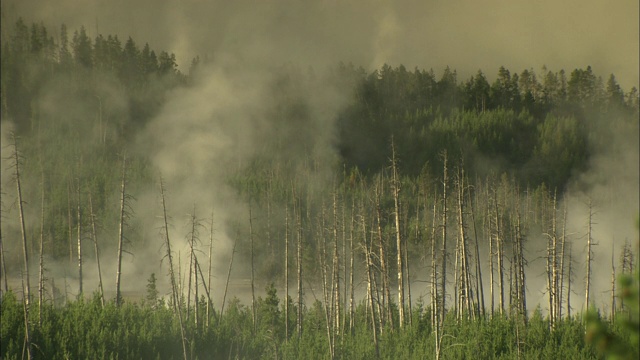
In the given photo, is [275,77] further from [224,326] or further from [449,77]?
[224,326]

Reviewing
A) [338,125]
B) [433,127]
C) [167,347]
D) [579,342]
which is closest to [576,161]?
[433,127]

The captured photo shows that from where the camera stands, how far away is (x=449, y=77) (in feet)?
569

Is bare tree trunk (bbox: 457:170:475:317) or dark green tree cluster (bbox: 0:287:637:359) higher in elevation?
bare tree trunk (bbox: 457:170:475:317)

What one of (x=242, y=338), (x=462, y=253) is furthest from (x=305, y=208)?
(x=462, y=253)

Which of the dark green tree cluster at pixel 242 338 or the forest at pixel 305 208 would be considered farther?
the forest at pixel 305 208

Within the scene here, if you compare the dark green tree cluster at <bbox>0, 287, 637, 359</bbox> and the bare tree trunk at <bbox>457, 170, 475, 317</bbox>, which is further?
the bare tree trunk at <bbox>457, 170, 475, 317</bbox>

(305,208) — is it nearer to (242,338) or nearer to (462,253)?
(242,338)

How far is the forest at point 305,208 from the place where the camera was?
44.4 m

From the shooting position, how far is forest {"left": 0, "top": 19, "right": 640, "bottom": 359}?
44406mm

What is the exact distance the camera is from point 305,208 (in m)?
102

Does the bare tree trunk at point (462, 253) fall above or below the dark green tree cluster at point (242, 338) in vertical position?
above

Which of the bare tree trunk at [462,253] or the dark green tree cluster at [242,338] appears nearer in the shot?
the dark green tree cluster at [242,338]

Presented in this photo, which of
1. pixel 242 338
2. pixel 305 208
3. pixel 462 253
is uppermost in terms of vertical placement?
pixel 305 208

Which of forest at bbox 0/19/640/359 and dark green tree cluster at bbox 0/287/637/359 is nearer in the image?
dark green tree cluster at bbox 0/287/637/359
